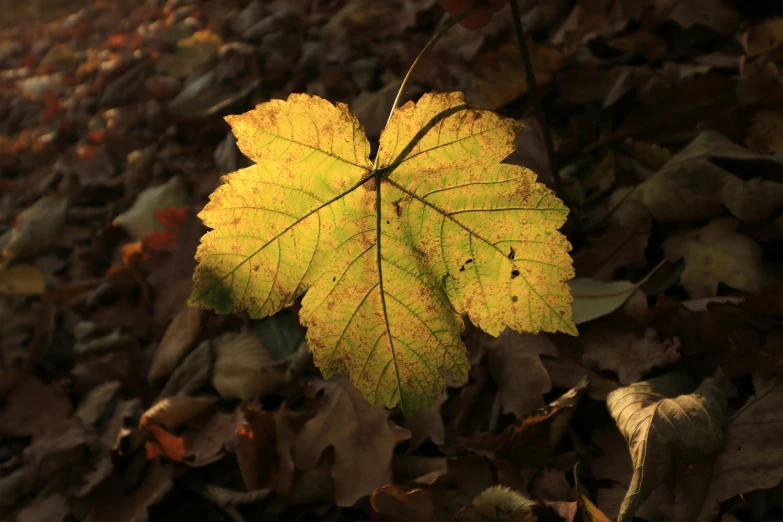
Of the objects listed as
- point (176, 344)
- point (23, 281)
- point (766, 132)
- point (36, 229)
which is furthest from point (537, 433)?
point (36, 229)

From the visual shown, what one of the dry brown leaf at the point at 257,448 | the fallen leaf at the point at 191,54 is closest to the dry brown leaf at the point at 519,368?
the dry brown leaf at the point at 257,448

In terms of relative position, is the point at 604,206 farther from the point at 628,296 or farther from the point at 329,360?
the point at 329,360

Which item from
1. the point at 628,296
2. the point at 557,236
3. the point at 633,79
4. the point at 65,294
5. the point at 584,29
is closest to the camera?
the point at 557,236

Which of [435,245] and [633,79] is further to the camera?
[633,79]

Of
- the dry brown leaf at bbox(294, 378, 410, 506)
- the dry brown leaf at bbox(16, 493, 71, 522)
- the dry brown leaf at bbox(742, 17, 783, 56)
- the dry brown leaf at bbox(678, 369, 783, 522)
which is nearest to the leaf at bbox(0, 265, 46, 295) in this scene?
the dry brown leaf at bbox(16, 493, 71, 522)

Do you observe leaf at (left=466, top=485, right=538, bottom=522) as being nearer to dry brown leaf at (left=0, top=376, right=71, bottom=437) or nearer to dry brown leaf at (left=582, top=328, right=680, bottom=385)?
dry brown leaf at (left=582, top=328, right=680, bottom=385)

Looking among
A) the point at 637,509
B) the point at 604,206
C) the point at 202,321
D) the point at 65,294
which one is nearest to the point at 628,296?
the point at 604,206

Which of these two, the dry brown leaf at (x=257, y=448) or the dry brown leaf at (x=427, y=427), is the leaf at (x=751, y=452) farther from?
the dry brown leaf at (x=257, y=448)
